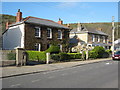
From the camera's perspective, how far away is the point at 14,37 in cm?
2997

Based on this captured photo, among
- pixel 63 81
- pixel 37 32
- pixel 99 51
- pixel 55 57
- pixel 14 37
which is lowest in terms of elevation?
pixel 63 81

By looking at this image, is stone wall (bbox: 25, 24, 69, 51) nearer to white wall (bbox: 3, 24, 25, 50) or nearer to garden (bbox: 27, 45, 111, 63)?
white wall (bbox: 3, 24, 25, 50)

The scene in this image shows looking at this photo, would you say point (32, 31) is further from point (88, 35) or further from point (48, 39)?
point (88, 35)

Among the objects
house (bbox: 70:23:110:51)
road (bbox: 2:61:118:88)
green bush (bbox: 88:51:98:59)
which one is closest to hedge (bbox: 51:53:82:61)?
green bush (bbox: 88:51:98:59)

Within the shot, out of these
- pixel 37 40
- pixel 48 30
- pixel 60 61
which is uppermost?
pixel 48 30

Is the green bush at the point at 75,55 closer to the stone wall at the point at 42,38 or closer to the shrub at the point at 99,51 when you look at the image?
the shrub at the point at 99,51

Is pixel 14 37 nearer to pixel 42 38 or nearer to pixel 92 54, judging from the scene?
pixel 42 38

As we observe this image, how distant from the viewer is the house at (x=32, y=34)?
89.0ft

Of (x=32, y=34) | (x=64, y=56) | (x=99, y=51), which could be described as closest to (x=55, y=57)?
(x=64, y=56)

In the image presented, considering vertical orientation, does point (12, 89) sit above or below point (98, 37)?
below

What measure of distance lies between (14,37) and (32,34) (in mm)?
4221

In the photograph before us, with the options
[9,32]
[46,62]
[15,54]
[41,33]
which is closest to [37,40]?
[41,33]

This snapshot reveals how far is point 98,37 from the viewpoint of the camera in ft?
154

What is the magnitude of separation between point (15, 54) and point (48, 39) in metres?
14.0
